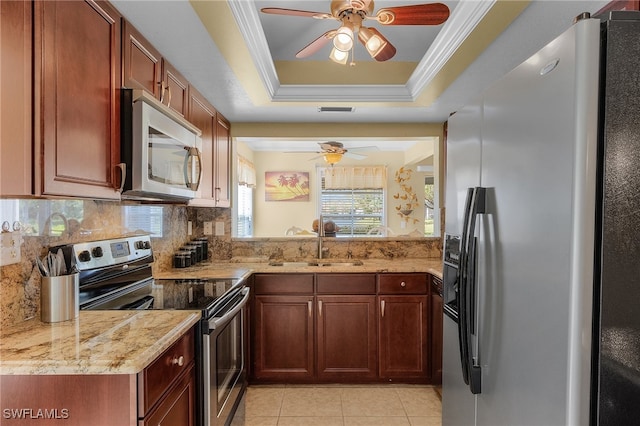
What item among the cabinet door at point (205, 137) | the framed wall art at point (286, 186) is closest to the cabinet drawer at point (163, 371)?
the cabinet door at point (205, 137)

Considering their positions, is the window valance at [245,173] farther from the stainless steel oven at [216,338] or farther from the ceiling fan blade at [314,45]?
the ceiling fan blade at [314,45]

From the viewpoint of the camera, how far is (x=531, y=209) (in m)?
0.98

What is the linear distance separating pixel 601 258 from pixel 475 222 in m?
0.44

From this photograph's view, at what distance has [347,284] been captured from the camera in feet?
8.82

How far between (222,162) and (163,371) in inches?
75.8

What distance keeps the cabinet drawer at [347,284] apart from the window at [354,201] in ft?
12.7

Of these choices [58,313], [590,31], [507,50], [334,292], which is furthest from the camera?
[334,292]

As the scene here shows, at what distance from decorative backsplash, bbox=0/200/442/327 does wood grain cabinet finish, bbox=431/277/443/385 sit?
2.18 feet

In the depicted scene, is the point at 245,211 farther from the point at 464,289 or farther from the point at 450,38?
the point at 464,289

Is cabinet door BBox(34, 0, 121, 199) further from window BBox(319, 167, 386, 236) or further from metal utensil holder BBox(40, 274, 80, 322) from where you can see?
window BBox(319, 167, 386, 236)

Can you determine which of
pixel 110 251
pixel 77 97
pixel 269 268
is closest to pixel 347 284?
pixel 269 268

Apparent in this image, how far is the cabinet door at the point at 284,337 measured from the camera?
269 centimetres

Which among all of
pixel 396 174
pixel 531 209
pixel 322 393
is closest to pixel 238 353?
pixel 322 393

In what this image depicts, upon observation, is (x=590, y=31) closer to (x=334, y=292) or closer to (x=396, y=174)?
(x=334, y=292)
